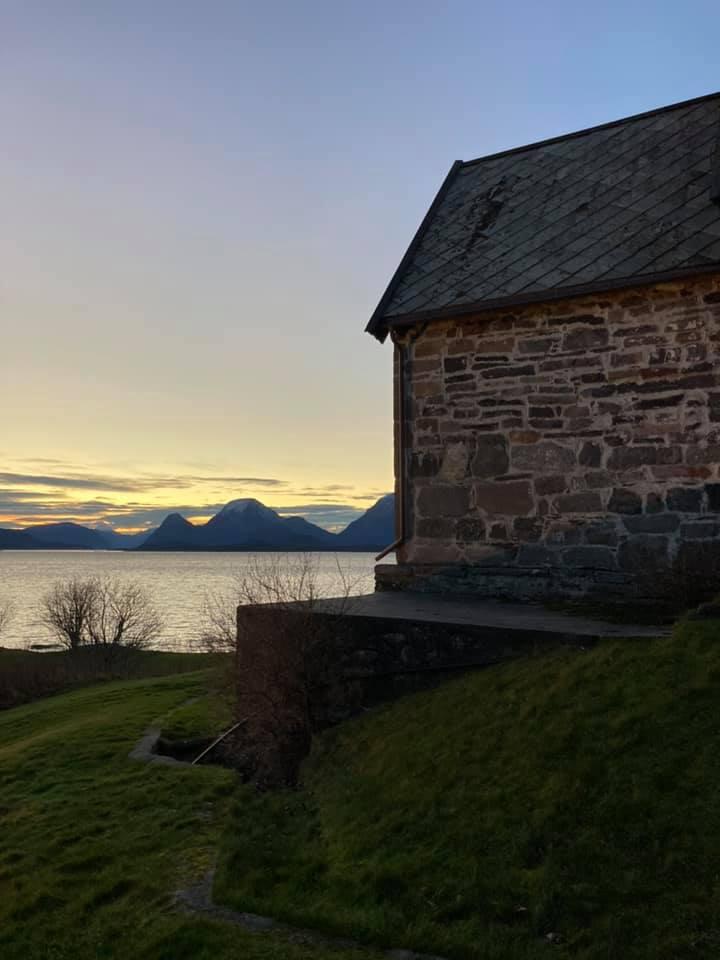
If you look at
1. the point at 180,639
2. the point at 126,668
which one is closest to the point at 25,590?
the point at 180,639

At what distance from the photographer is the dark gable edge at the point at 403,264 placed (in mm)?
12361


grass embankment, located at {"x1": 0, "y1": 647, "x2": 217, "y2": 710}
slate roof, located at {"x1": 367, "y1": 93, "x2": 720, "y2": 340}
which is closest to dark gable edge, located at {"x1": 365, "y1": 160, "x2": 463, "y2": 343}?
→ slate roof, located at {"x1": 367, "y1": 93, "x2": 720, "y2": 340}

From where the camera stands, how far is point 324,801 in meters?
7.24

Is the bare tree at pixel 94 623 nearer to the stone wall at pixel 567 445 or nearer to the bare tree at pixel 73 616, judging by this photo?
the bare tree at pixel 73 616

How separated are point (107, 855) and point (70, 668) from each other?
120 ft

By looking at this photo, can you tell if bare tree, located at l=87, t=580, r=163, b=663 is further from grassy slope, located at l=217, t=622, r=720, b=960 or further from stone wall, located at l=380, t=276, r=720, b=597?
grassy slope, located at l=217, t=622, r=720, b=960

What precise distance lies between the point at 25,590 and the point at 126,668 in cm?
8432

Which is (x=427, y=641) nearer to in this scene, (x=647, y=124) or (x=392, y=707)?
(x=392, y=707)

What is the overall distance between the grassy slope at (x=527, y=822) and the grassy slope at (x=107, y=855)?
1.36 feet

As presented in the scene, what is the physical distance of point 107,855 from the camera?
7277mm

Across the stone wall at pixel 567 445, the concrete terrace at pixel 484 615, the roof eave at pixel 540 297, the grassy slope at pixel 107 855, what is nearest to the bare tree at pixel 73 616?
the grassy slope at pixel 107 855

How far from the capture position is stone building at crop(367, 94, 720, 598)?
33.5ft

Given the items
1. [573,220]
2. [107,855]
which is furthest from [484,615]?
[573,220]

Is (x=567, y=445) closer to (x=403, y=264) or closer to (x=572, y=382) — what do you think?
(x=572, y=382)
